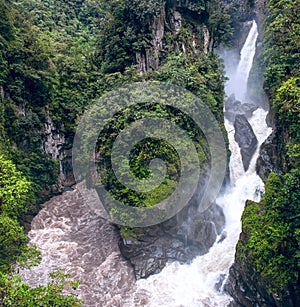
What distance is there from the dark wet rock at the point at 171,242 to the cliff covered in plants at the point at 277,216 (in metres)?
2.95

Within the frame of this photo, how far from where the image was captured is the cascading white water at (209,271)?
15516 mm

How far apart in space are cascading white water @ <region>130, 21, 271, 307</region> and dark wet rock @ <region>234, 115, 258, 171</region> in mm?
379

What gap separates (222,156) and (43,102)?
11.4m

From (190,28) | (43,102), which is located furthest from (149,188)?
(190,28)

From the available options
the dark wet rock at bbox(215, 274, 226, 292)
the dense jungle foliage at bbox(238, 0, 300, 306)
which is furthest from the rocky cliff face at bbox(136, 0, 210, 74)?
the dark wet rock at bbox(215, 274, 226, 292)

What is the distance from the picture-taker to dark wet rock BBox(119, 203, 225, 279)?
1727cm

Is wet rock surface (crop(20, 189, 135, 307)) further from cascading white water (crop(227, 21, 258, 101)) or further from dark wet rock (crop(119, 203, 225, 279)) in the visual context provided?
cascading white water (crop(227, 21, 258, 101))

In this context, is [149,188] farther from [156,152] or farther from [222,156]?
[222,156]

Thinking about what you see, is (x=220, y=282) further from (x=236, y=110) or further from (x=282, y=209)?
(x=236, y=110)

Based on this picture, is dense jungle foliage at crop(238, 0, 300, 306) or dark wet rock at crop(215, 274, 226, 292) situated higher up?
dense jungle foliage at crop(238, 0, 300, 306)

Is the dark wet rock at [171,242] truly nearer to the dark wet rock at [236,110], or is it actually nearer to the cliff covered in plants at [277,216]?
the cliff covered in plants at [277,216]

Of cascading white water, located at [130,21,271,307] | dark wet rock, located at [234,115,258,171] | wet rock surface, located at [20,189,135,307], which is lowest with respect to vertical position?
wet rock surface, located at [20,189,135,307]

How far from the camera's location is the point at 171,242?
17859 millimetres

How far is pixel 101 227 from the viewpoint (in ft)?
64.6
